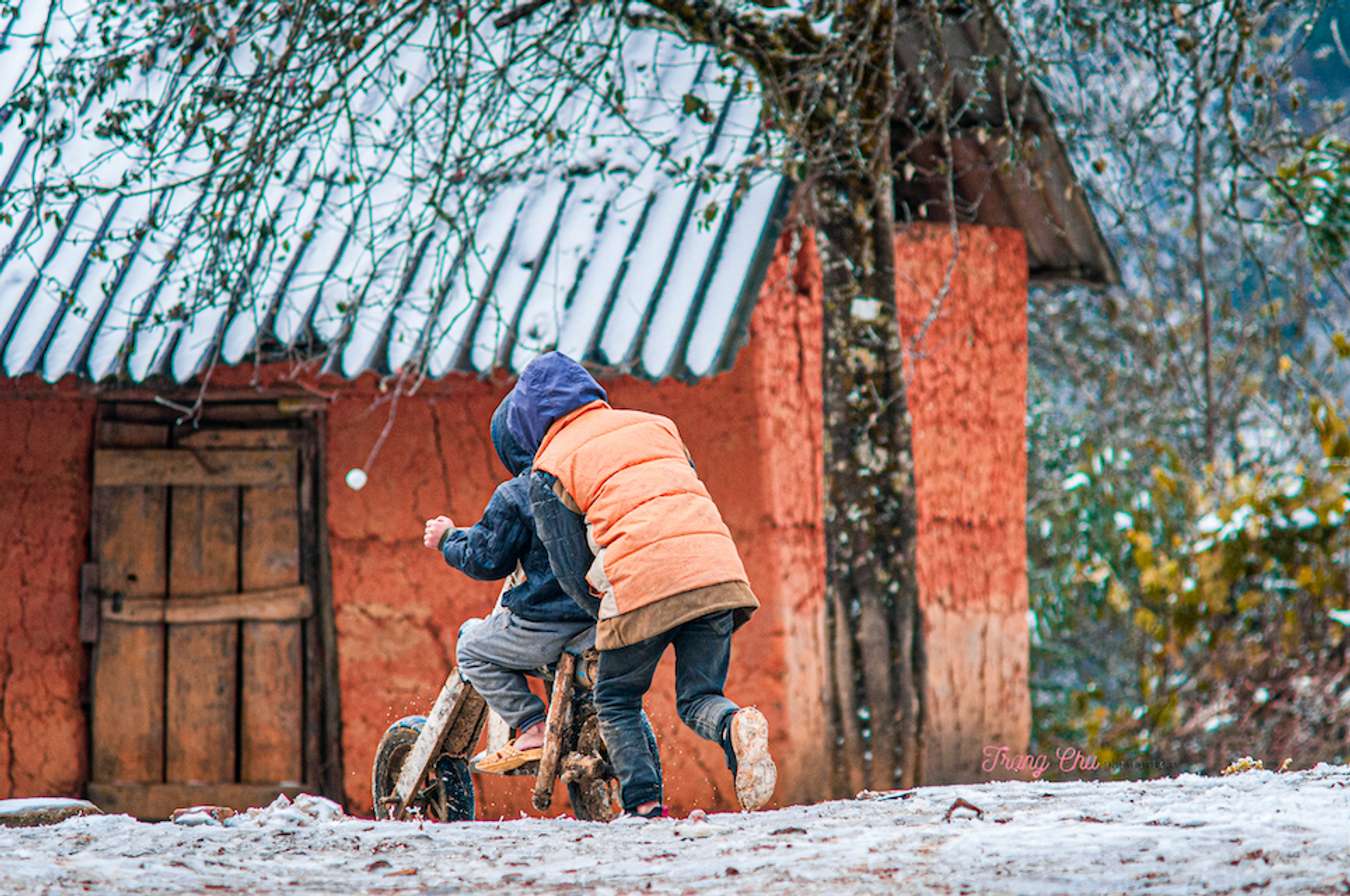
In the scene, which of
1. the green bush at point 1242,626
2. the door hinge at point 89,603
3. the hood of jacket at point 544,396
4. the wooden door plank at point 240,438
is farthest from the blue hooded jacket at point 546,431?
the green bush at point 1242,626

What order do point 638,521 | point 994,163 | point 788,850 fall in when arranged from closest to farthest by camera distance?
point 788,850, point 638,521, point 994,163

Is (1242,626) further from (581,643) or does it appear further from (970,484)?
(581,643)

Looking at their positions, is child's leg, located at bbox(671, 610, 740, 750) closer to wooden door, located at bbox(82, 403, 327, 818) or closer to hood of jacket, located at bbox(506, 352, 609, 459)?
hood of jacket, located at bbox(506, 352, 609, 459)

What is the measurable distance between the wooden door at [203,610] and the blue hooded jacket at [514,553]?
3.17 m

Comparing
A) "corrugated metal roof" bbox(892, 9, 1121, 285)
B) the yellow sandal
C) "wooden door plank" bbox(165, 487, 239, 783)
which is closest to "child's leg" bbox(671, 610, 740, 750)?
the yellow sandal

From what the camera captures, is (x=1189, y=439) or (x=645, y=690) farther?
(x=1189, y=439)

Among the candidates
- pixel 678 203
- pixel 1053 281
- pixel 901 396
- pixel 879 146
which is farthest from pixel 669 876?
pixel 1053 281

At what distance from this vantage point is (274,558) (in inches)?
273

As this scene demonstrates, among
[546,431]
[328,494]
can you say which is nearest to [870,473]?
[328,494]

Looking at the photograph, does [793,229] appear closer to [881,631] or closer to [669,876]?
[881,631]

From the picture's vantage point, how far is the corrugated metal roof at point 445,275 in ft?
19.7

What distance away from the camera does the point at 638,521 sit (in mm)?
3762

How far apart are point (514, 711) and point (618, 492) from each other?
2.15ft

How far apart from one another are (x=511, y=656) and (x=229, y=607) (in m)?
3.33
